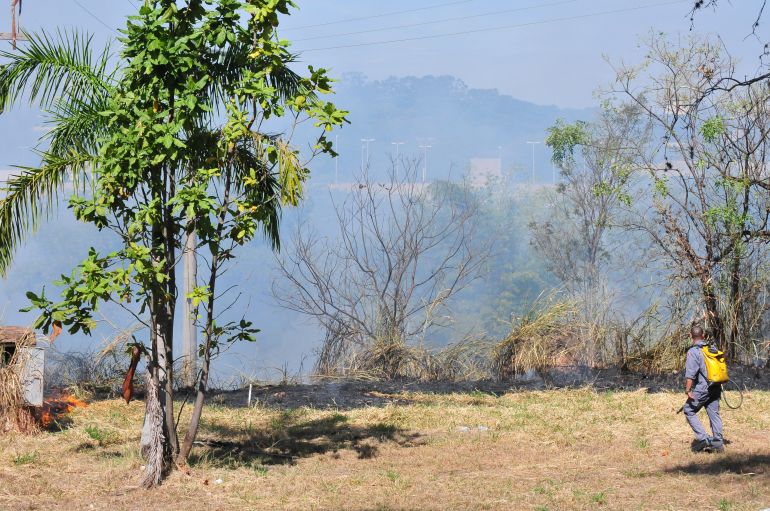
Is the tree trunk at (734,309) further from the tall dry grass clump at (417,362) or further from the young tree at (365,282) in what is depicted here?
the young tree at (365,282)

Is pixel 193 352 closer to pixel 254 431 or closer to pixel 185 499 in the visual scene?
pixel 254 431

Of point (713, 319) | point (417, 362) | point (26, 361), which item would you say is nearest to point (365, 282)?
point (417, 362)

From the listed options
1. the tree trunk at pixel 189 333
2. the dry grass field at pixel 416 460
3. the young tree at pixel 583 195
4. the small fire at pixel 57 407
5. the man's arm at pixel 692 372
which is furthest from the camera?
the young tree at pixel 583 195

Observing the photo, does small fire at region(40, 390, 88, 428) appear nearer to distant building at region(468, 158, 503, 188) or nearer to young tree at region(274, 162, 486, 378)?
young tree at region(274, 162, 486, 378)

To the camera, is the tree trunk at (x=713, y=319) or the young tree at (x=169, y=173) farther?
the tree trunk at (x=713, y=319)

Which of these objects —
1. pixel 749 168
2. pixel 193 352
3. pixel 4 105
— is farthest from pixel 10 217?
pixel 749 168

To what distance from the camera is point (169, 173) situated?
9.00 meters

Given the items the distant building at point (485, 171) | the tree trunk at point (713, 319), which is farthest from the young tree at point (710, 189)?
the distant building at point (485, 171)

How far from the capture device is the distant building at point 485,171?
70.1 m

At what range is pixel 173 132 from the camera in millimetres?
8469

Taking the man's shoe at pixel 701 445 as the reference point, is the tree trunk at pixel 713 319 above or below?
above

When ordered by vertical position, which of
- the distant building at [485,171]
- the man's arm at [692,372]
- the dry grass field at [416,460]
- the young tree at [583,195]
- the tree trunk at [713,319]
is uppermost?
the distant building at [485,171]

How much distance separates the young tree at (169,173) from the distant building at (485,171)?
5700cm

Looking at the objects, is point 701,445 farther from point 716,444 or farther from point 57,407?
point 57,407
